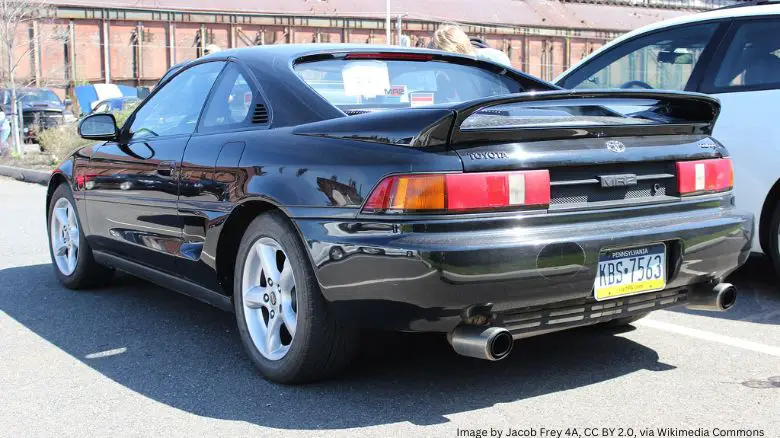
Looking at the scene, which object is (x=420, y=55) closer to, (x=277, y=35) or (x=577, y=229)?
(x=577, y=229)

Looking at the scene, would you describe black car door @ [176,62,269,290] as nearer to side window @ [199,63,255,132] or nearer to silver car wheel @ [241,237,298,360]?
side window @ [199,63,255,132]

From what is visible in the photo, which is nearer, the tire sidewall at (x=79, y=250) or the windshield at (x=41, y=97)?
the tire sidewall at (x=79, y=250)

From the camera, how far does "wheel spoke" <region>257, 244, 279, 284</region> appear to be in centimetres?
371

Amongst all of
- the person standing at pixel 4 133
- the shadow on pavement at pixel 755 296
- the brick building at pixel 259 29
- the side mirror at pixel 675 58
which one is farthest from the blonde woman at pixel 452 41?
the brick building at pixel 259 29

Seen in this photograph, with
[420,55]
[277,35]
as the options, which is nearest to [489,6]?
[277,35]

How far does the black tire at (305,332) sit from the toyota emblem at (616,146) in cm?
120

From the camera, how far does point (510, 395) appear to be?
3541mm

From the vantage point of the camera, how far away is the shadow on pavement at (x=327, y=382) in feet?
11.3

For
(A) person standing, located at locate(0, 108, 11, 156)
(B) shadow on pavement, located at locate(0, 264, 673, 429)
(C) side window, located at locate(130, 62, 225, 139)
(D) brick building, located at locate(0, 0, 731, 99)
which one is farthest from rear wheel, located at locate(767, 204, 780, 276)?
(D) brick building, located at locate(0, 0, 731, 99)

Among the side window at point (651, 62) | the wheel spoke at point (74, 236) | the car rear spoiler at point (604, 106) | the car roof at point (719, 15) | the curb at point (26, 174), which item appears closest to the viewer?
the car rear spoiler at point (604, 106)

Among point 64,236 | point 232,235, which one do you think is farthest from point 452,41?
point 232,235

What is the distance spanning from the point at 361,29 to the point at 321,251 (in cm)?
4092

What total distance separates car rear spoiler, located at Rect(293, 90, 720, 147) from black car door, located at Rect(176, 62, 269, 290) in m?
0.38

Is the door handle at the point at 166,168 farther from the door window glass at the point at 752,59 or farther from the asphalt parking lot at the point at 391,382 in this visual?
the door window glass at the point at 752,59
